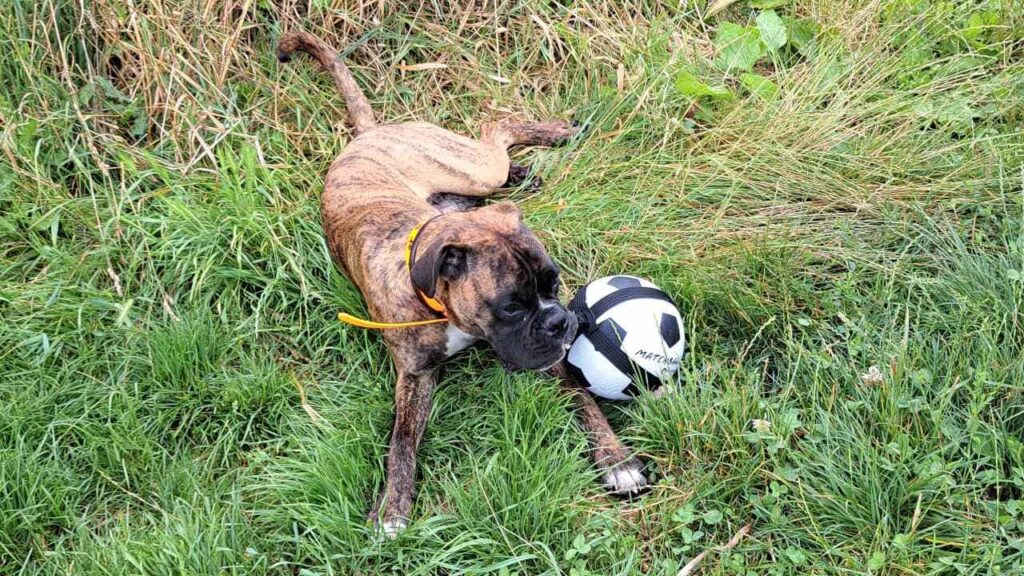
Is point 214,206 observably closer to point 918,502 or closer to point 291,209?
point 291,209

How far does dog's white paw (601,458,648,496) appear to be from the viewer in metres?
3.60

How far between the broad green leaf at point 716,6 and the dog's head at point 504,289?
265 cm

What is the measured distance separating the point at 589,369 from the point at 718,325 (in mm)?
670

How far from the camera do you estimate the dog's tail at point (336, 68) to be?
528cm

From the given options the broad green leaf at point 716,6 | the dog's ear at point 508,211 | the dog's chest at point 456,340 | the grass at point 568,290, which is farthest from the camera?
the broad green leaf at point 716,6

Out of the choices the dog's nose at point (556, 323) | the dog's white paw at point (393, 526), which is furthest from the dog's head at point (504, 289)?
the dog's white paw at point (393, 526)

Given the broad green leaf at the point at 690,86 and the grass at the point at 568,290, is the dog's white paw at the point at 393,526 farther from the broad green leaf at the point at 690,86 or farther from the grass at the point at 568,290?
the broad green leaf at the point at 690,86

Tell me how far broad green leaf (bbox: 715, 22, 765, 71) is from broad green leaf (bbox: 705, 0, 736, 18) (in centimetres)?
21

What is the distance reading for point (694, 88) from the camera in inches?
201

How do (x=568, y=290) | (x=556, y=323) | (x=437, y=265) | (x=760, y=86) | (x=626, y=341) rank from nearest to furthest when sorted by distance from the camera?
(x=437, y=265) < (x=556, y=323) < (x=626, y=341) < (x=568, y=290) < (x=760, y=86)

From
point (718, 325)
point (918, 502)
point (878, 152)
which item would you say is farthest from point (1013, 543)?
point (878, 152)

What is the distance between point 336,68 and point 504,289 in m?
2.35

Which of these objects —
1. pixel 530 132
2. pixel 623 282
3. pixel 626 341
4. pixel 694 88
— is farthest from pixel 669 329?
pixel 530 132

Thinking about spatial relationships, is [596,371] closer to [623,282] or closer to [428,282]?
[623,282]
